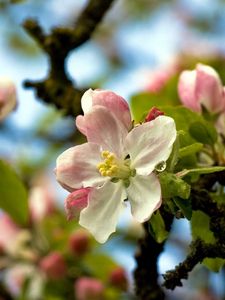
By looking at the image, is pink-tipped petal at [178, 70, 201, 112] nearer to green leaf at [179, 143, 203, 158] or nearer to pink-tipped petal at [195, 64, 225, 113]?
pink-tipped petal at [195, 64, 225, 113]

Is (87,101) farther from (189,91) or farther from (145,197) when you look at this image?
(189,91)

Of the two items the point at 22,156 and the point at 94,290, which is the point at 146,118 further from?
the point at 22,156

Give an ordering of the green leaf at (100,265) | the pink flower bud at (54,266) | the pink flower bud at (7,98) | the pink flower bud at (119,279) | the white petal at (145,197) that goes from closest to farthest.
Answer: the white petal at (145,197)
the pink flower bud at (7,98)
the pink flower bud at (54,266)
the pink flower bud at (119,279)
the green leaf at (100,265)

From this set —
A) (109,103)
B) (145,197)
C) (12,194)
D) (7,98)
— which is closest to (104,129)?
(109,103)

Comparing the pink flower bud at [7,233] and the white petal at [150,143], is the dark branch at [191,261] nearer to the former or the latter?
the white petal at [150,143]

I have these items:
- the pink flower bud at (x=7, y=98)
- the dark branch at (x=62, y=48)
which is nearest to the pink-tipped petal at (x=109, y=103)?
the pink flower bud at (x=7, y=98)

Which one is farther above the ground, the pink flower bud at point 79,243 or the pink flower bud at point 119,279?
the pink flower bud at point 79,243

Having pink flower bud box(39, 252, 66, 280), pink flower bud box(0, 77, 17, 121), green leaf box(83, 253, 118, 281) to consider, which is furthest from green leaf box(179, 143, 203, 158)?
green leaf box(83, 253, 118, 281)
